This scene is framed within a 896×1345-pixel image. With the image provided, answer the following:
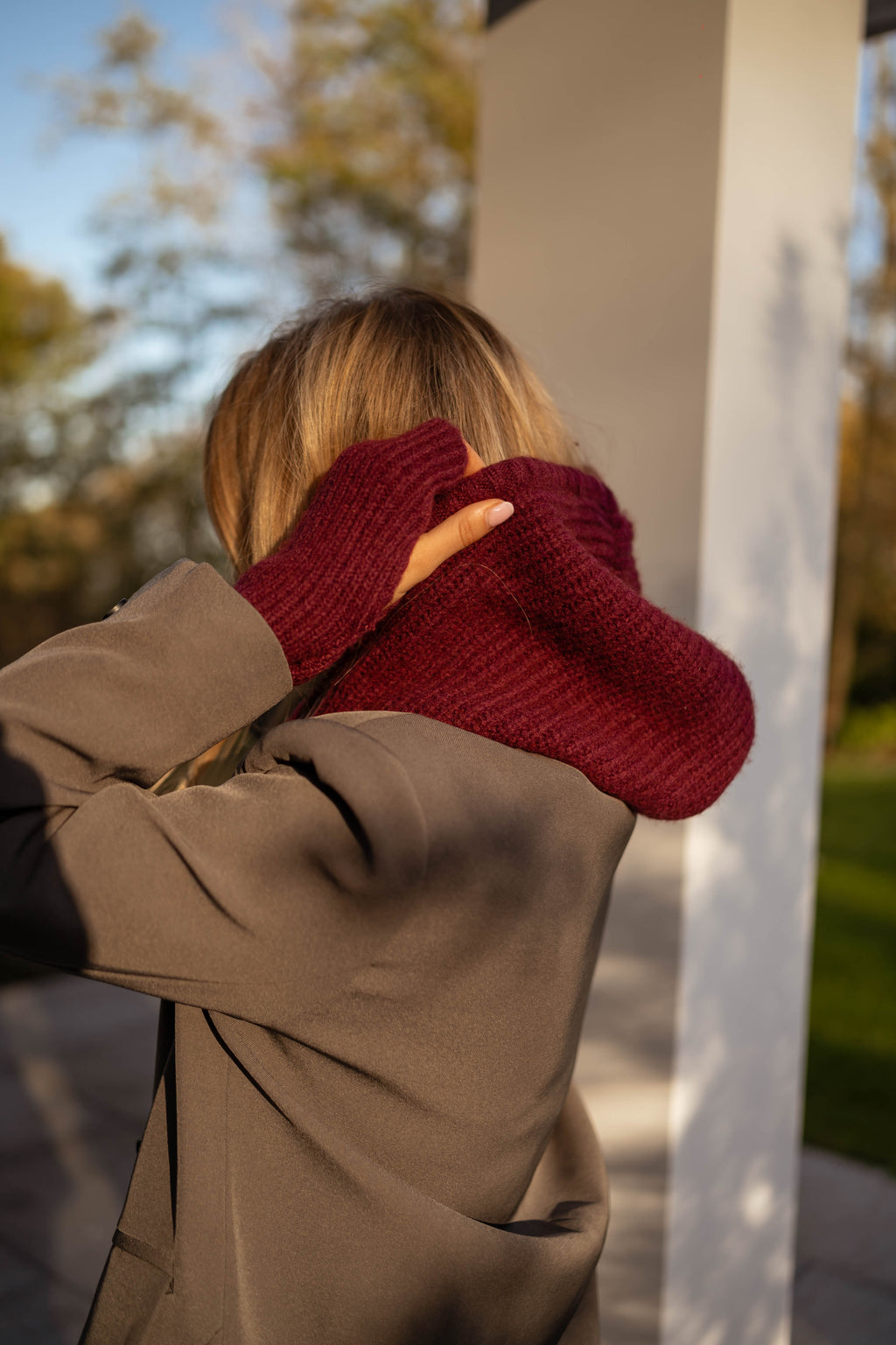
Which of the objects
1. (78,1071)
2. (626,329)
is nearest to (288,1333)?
(626,329)

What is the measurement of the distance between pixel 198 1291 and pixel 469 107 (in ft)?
37.5

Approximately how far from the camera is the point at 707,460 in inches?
70.2

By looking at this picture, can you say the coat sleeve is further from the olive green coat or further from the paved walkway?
the paved walkway

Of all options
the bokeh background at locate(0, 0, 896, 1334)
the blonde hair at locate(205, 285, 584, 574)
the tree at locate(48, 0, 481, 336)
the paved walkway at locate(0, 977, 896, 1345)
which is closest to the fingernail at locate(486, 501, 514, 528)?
the blonde hair at locate(205, 285, 584, 574)

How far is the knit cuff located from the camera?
1.02 meters

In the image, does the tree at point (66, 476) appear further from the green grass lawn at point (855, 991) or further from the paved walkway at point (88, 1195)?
the green grass lawn at point (855, 991)

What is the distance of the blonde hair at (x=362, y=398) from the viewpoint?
45.9 inches

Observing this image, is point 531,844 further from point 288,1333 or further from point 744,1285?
point 744,1285

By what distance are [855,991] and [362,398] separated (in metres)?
5.35

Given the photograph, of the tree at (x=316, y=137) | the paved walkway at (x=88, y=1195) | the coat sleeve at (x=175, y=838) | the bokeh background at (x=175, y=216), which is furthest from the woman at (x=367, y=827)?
the tree at (x=316, y=137)

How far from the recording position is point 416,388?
3.84 ft

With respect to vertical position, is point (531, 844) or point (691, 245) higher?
point (691, 245)

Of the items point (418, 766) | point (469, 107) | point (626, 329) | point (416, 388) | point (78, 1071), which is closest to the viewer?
point (418, 766)

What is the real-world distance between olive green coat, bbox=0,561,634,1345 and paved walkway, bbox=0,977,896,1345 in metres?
1.18
